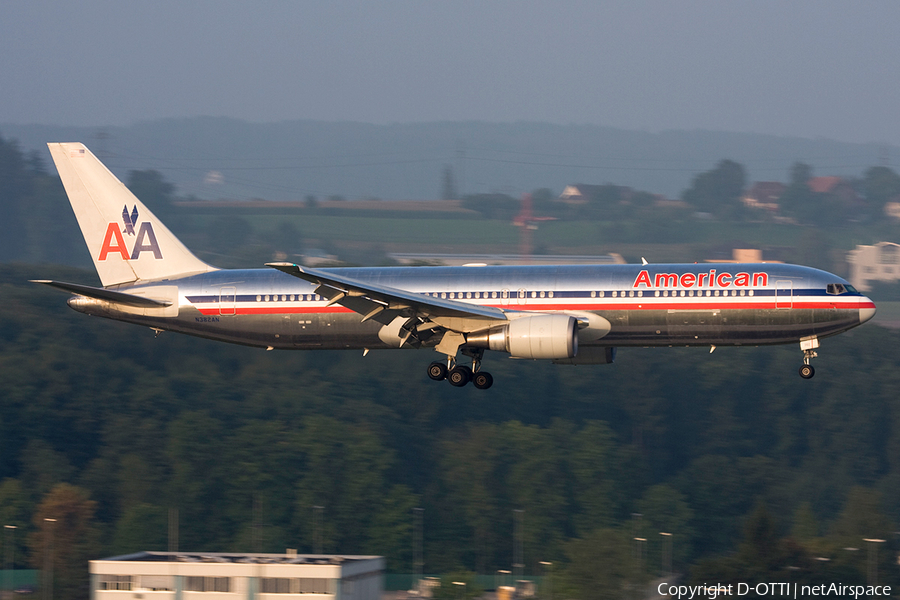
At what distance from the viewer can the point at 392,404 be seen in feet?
432

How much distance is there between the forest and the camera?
10338 centimetres

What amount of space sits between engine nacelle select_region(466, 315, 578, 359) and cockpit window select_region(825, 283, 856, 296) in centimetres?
984

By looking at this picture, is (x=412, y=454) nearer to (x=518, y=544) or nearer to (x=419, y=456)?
(x=419, y=456)

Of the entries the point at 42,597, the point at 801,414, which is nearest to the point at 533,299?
the point at 42,597

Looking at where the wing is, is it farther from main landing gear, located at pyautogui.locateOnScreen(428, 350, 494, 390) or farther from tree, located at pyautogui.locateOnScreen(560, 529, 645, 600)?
tree, located at pyautogui.locateOnScreen(560, 529, 645, 600)

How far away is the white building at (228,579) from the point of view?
182 ft

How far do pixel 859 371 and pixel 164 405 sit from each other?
285 feet

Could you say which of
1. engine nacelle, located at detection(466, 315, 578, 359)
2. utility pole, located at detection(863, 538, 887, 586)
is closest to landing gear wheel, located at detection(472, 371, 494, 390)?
engine nacelle, located at detection(466, 315, 578, 359)

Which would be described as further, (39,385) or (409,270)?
(39,385)

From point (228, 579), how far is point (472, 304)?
21.3 metres

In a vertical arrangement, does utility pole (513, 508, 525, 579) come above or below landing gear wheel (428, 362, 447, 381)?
below

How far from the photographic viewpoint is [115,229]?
167ft

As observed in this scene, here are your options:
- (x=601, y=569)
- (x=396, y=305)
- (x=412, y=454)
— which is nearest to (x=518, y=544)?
(x=412, y=454)

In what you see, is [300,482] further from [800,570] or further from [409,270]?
[409,270]
